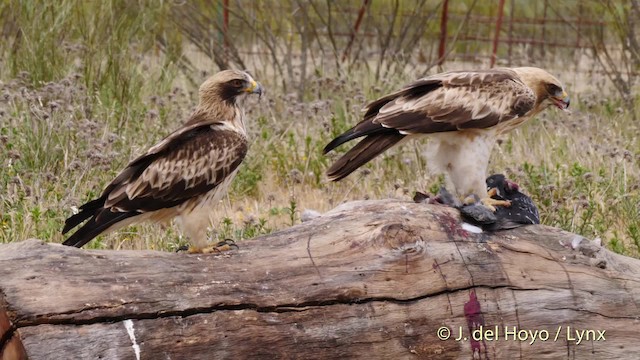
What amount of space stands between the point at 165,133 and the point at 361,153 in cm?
337

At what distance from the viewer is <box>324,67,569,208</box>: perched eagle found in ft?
17.9

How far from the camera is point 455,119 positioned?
5.57 metres

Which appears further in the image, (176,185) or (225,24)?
(225,24)

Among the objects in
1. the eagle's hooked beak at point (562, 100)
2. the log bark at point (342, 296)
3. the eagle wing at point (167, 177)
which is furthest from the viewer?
the eagle's hooked beak at point (562, 100)

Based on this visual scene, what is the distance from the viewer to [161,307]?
12.9 ft

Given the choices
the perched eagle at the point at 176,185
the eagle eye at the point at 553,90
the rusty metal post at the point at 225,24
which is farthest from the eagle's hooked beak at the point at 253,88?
the rusty metal post at the point at 225,24

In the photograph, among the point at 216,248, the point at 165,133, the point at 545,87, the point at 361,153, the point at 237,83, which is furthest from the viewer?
the point at 165,133

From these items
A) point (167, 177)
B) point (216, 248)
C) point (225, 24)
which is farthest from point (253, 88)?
point (225, 24)

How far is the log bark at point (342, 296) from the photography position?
3.80 m

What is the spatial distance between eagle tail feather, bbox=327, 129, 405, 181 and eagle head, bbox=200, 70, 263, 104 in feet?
2.06

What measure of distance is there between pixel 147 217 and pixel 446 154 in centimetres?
179

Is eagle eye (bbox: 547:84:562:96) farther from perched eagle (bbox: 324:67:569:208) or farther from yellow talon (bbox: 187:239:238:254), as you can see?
yellow talon (bbox: 187:239:238:254)

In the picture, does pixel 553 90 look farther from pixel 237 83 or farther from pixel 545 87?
pixel 237 83

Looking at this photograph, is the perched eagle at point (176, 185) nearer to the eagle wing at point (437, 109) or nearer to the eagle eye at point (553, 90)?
the eagle wing at point (437, 109)
